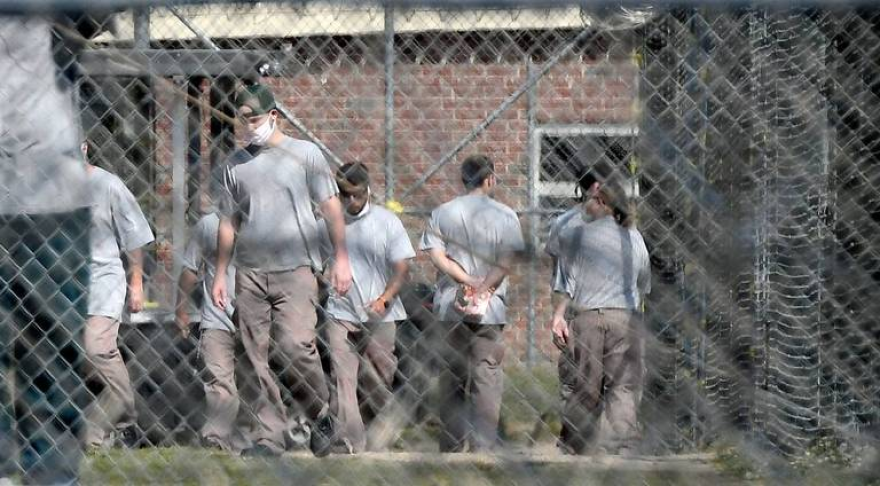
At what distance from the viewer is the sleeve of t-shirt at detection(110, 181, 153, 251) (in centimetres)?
409

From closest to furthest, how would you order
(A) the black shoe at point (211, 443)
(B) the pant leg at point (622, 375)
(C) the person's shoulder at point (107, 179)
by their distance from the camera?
(B) the pant leg at point (622, 375) < (C) the person's shoulder at point (107, 179) < (A) the black shoe at point (211, 443)

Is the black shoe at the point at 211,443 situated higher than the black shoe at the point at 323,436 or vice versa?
the black shoe at the point at 323,436

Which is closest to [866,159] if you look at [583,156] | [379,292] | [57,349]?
[583,156]

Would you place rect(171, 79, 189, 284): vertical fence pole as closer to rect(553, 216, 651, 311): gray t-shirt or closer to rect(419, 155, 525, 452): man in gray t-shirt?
rect(419, 155, 525, 452): man in gray t-shirt

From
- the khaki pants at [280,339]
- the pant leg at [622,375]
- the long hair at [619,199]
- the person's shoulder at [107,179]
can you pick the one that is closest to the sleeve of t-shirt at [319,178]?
the khaki pants at [280,339]

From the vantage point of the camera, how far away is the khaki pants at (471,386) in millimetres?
3934

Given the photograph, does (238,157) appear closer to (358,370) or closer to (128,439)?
(358,370)

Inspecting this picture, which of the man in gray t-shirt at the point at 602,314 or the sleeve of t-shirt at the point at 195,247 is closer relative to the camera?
the man in gray t-shirt at the point at 602,314

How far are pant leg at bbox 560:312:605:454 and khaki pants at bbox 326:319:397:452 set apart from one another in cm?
55

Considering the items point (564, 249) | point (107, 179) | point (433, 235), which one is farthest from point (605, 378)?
point (107, 179)

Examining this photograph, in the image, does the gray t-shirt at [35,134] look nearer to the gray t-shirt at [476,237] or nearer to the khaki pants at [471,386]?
the gray t-shirt at [476,237]

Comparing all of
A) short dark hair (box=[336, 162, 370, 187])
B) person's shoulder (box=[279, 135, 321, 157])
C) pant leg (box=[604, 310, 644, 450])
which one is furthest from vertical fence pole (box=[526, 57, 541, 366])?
person's shoulder (box=[279, 135, 321, 157])

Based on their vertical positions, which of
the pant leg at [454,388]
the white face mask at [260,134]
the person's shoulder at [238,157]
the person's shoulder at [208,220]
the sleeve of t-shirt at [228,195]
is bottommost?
the pant leg at [454,388]

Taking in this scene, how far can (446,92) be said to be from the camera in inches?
151
